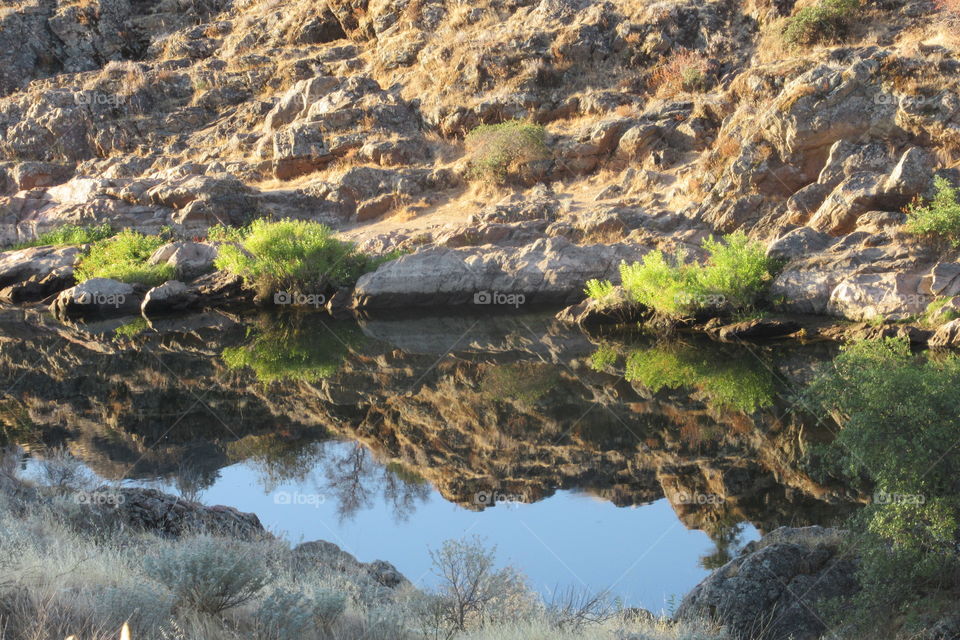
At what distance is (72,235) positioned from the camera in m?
32.1

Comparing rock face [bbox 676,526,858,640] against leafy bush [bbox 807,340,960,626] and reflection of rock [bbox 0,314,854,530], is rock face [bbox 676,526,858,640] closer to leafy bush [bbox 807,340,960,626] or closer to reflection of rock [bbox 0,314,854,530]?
leafy bush [bbox 807,340,960,626]

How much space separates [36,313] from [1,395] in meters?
11.9

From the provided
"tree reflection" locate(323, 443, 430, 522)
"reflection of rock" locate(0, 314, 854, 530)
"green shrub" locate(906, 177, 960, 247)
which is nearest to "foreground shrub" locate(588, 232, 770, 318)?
"reflection of rock" locate(0, 314, 854, 530)

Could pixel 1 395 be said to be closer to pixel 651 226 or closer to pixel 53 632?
pixel 53 632

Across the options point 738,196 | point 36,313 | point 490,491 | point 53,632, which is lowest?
point 36,313

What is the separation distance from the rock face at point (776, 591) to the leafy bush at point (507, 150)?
25445 mm

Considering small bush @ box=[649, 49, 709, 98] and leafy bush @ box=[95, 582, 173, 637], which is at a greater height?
leafy bush @ box=[95, 582, 173, 637]

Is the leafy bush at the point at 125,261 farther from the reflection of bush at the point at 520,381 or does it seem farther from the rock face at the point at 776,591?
the rock face at the point at 776,591

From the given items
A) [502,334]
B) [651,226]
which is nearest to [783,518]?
[502,334]

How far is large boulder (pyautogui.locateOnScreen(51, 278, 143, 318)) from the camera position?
86.5 ft

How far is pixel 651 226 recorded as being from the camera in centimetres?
2598

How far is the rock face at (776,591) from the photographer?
6.34 metres

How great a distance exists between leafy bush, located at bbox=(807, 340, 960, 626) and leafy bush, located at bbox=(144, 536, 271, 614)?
4305 mm

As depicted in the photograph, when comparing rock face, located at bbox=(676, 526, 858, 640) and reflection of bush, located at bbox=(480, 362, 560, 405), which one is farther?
reflection of bush, located at bbox=(480, 362, 560, 405)
